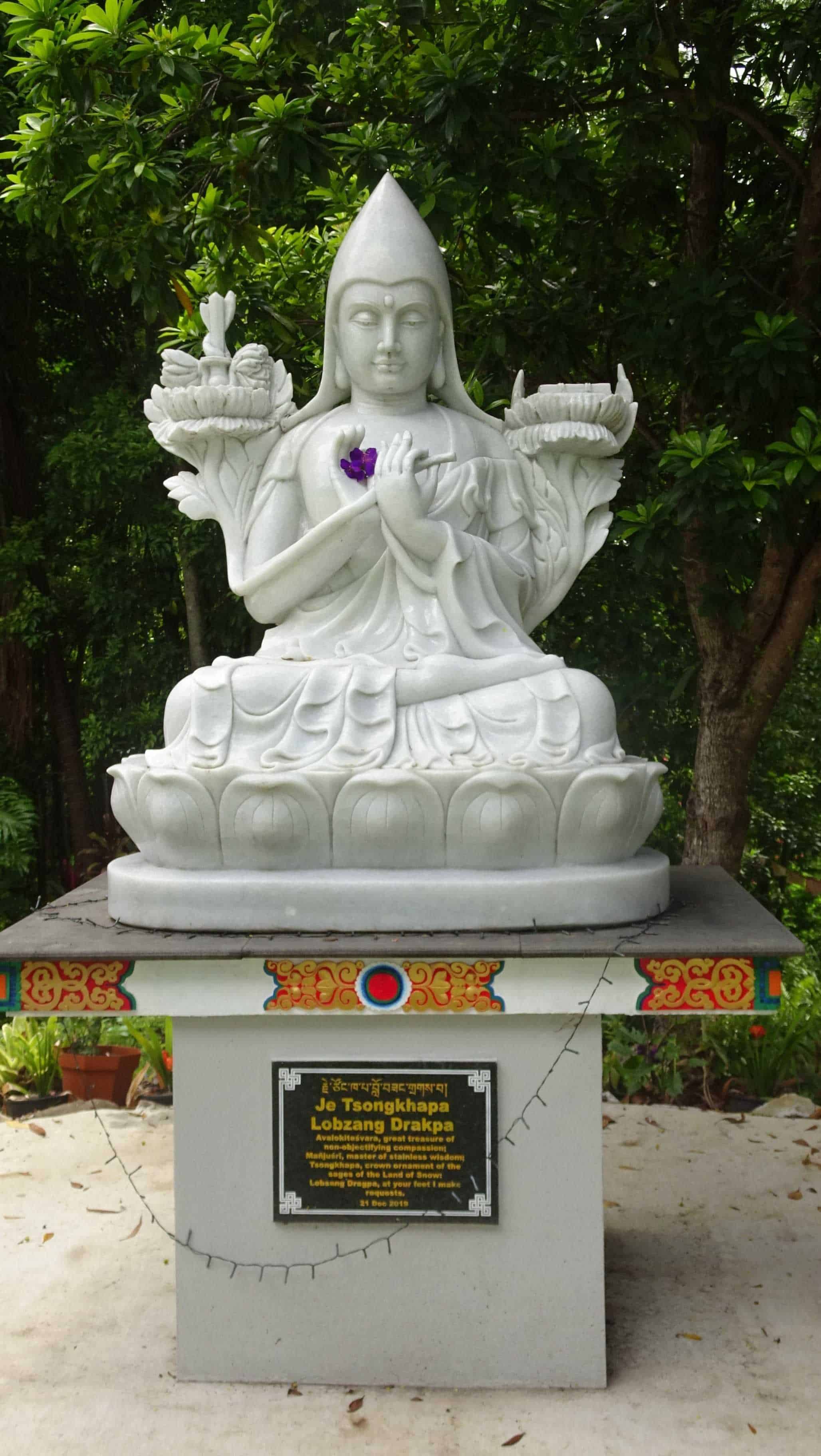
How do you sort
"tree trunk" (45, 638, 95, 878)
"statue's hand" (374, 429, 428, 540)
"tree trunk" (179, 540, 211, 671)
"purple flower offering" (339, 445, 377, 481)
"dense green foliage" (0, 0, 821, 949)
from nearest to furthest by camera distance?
"statue's hand" (374, 429, 428, 540) < "purple flower offering" (339, 445, 377, 481) < "dense green foliage" (0, 0, 821, 949) < "tree trunk" (179, 540, 211, 671) < "tree trunk" (45, 638, 95, 878)

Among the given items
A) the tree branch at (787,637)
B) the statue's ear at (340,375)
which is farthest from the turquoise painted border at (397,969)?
the tree branch at (787,637)

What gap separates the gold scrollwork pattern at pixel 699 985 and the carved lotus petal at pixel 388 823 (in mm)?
564

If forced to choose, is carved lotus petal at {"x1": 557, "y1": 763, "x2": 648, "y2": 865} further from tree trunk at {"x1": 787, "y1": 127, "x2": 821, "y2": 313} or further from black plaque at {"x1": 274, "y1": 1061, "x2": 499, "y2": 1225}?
tree trunk at {"x1": 787, "y1": 127, "x2": 821, "y2": 313}

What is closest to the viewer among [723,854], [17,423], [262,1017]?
[262,1017]

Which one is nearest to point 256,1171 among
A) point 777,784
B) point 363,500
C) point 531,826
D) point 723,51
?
point 531,826

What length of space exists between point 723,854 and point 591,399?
242 centimetres

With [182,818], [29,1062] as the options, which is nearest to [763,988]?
[182,818]

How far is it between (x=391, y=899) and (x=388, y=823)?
0.18 m

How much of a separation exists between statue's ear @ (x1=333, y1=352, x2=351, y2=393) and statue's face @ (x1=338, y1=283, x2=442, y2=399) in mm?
63

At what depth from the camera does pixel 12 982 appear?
303 centimetres

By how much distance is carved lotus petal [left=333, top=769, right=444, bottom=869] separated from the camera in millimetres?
3072

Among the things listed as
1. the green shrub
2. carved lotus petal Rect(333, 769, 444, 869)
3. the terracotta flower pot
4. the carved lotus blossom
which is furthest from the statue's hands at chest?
the green shrub

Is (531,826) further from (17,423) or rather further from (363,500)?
(17,423)

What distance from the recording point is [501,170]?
461 cm
